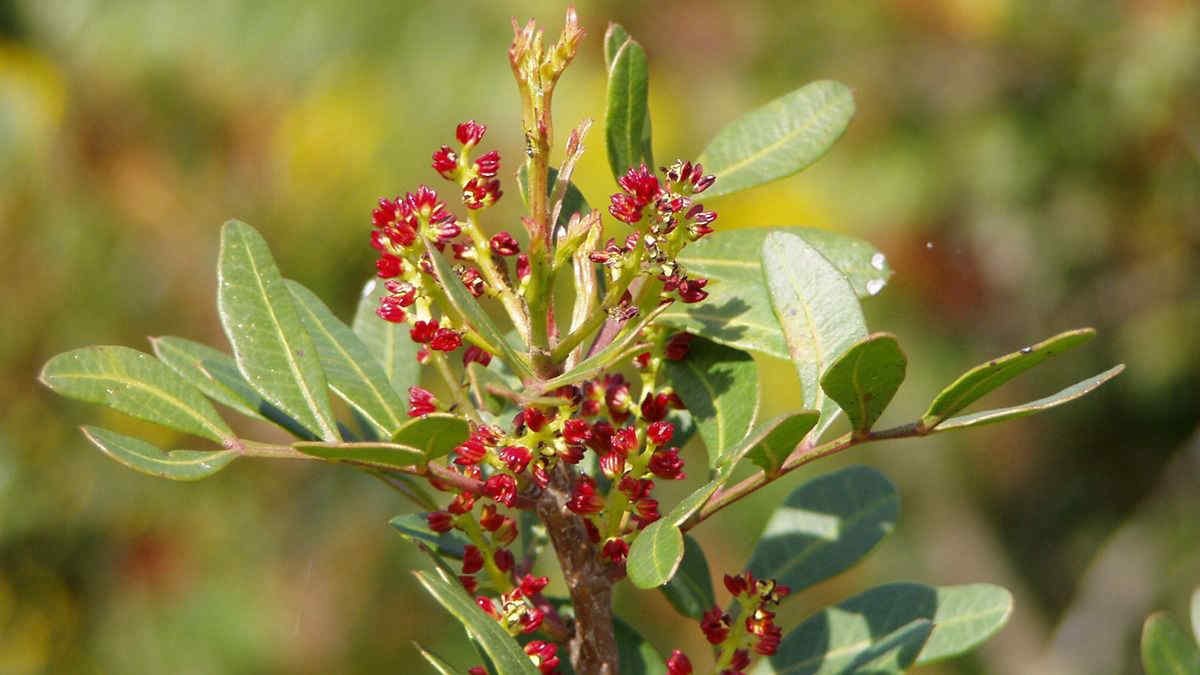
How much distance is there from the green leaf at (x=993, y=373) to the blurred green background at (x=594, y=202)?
5.12 feet

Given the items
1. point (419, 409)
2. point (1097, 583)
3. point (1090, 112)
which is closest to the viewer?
point (419, 409)

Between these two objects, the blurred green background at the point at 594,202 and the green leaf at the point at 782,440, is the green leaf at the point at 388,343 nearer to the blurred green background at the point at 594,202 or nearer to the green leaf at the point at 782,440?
the green leaf at the point at 782,440

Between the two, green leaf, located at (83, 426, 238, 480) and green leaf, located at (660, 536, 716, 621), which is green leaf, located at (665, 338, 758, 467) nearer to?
green leaf, located at (660, 536, 716, 621)

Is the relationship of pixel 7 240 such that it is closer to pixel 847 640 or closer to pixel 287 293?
pixel 287 293

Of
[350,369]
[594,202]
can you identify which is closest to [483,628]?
[350,369]

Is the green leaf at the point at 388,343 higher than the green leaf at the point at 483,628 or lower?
higher

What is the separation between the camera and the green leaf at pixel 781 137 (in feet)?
2.22

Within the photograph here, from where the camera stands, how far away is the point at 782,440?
0.53 metres

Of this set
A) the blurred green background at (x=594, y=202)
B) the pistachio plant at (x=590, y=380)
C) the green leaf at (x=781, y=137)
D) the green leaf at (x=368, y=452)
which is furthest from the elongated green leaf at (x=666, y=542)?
the blurred green background at (x=594, y=202)

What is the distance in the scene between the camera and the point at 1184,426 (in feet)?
10.3

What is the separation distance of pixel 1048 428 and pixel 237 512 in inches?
90.5

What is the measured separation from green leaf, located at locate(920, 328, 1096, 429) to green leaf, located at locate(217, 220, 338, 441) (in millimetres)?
294

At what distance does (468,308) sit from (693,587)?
0.93 feet

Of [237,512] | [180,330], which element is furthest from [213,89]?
[237,512]
